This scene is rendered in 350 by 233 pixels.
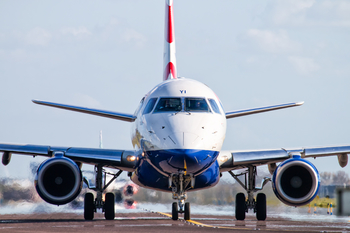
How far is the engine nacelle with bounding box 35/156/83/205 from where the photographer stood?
1580 cm

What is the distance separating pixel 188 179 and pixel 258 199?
16.8 feet

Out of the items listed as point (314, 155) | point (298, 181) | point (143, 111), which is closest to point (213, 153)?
point (143, 111)

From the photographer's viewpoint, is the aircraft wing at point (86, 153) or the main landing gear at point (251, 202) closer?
the aircraft wing at point (86, 153)

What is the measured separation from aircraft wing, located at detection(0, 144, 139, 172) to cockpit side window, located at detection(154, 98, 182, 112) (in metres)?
3.37

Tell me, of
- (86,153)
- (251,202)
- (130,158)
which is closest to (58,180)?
(86,153)

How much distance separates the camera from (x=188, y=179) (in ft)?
47.6

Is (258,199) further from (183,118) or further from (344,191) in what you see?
(344,191)

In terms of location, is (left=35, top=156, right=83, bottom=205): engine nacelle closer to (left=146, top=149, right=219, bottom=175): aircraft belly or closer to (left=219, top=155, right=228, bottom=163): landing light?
(left=146, top=149, right=219, bottom=175): aircraft belly

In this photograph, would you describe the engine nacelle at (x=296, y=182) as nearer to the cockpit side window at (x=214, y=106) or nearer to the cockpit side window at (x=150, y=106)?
the cockpit side window at (x=214, y=106)

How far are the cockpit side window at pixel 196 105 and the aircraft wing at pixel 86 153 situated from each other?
146 inches

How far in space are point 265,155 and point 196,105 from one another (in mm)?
4552

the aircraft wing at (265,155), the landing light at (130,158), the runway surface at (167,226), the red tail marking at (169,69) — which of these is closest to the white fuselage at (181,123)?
the landing light at (130,158)

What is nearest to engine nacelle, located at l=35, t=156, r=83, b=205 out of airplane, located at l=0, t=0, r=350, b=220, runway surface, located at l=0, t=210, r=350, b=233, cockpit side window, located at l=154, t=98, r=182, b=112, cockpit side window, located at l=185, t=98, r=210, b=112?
airplane, located at l=0, t=0, r=350, b=220

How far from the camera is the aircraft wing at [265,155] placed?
1752cm
